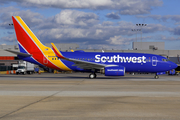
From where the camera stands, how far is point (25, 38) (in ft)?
128

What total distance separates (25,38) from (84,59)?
10.5m

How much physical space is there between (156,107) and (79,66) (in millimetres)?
25612

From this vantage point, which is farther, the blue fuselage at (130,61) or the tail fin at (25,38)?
the tail fin at (25,38)

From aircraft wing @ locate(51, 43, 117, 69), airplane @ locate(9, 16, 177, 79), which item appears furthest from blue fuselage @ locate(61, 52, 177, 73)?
aircraft wing @ locate(51, 43, 117, 69)

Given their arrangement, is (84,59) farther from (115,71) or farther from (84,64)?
(115,71)

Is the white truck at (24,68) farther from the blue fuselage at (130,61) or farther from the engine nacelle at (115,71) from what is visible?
the engine nacelle at (115,71)

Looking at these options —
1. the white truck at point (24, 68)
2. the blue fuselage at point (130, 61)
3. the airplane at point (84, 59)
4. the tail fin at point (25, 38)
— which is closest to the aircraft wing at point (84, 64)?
the airplane at point (84, 59)

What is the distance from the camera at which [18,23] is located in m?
39.0

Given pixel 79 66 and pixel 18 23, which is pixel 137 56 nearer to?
pixel 79 66

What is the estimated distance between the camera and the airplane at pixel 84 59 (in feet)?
122

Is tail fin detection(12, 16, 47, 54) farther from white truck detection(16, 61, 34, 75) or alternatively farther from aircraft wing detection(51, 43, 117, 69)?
white truck detection(16, 61, 34, 75)

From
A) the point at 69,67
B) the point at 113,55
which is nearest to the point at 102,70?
the point at 113,55

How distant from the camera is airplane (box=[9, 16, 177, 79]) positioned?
3706cm

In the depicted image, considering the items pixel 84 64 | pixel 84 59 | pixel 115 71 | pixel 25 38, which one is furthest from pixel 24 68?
pixel 115 71
